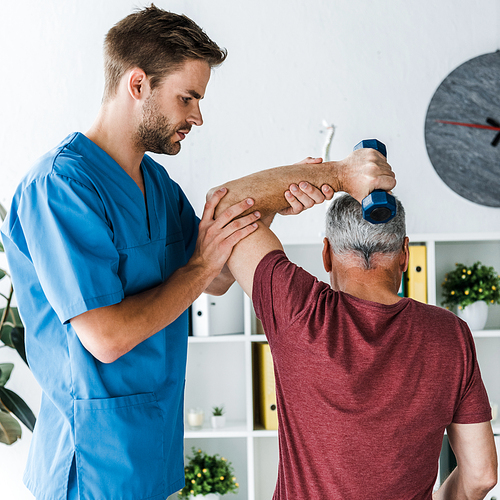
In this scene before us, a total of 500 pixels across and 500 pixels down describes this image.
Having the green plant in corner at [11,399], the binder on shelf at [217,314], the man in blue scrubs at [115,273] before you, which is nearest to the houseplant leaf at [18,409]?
the green plant in corner at [11,399]

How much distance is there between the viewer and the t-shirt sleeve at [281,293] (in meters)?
0.96

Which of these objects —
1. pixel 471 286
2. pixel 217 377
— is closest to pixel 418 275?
pixel 471 286

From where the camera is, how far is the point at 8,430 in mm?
2049

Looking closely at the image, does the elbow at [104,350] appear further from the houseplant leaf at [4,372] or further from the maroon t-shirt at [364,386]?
the houseplant leaf at [4,372]

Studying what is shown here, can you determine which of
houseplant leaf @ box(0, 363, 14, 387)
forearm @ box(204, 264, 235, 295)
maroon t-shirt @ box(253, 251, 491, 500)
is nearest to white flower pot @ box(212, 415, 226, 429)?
houseplant leaf @ box(0, 363, 14, 387)

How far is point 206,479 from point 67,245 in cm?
153

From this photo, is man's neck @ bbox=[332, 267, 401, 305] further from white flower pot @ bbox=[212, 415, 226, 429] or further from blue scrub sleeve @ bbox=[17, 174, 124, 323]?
white flower pot @ bbox=[212, 415, 226, 429]

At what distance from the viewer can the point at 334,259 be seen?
1.10 meters

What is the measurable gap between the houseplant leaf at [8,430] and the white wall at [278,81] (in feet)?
1.09

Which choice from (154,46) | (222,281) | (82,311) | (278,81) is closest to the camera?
(82,311)

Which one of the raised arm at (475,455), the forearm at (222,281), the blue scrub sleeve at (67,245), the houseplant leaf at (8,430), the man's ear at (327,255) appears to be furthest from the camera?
the houseplant leaf at (8,430)

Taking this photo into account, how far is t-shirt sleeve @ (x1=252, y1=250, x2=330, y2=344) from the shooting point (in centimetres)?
96

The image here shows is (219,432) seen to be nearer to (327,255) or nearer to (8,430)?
(8,430)

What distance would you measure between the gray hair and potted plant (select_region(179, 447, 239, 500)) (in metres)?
1.38
